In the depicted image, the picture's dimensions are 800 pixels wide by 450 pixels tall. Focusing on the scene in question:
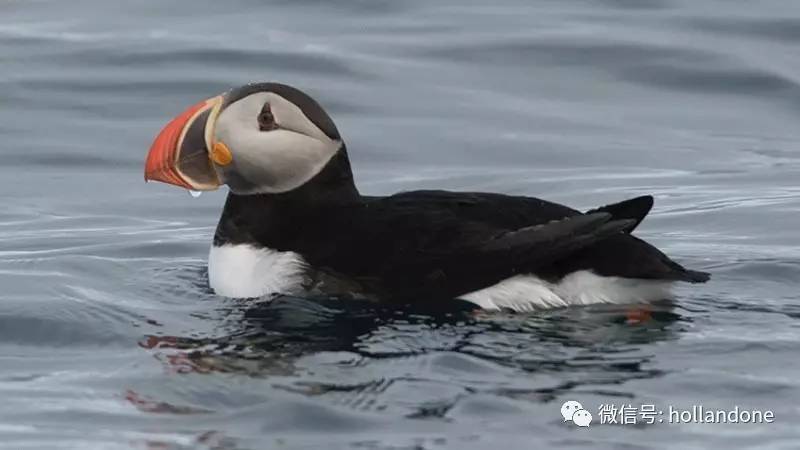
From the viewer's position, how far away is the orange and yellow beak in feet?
23.4

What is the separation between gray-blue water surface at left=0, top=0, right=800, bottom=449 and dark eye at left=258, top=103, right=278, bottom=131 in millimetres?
657


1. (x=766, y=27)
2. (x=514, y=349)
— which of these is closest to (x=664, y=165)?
(x=766, y=27)

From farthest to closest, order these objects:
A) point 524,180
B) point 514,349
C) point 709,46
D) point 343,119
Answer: point 709,46 → point 343,119 → point 524,180 → point 514,349

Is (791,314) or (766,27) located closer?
(791,314)

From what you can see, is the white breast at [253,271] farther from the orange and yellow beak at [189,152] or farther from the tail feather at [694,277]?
the tail feather at [694,277]

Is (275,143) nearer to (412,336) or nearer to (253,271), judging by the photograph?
(253,271)

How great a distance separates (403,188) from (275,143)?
334 centimetres

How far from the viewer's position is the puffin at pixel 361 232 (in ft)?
21.4

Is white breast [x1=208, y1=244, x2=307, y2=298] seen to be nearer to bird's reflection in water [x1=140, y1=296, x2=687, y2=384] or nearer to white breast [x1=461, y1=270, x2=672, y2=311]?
bird's reflection in water [x1=140, y1=296, x2=687, y2=384]

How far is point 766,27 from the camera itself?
14.0 metres

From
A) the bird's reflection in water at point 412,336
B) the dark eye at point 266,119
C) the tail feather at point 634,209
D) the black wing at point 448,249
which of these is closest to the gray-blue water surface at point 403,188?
the bird's reflection in water at point 412,336

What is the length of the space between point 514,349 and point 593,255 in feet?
1.98

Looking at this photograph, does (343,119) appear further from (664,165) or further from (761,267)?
(761,267)

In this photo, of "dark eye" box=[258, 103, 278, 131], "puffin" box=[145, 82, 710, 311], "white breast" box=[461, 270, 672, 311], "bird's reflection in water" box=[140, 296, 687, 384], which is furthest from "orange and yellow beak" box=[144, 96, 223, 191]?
"white breast" box=[461, 270, 672, 311]
